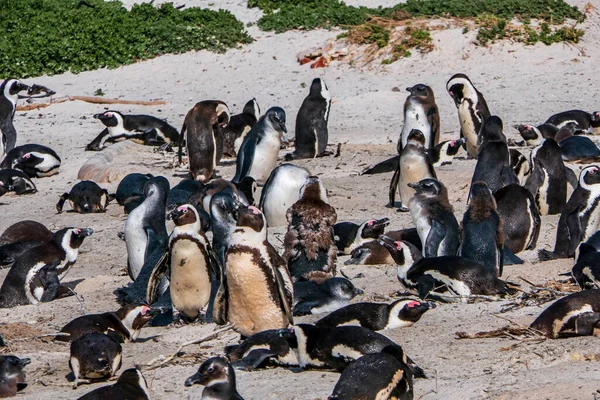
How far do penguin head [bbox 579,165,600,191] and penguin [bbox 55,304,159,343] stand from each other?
370 cm

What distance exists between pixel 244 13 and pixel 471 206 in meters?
12.5

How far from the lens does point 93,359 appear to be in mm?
5766

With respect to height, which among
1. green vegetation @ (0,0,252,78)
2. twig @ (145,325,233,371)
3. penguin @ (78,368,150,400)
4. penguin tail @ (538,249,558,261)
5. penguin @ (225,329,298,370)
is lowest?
penguin tail @ (538,249,558,261)

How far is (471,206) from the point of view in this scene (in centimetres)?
802

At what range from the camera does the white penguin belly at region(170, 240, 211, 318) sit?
7.31 meters

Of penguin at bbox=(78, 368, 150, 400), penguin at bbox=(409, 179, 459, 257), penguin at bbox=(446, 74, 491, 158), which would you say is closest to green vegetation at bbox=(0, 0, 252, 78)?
penguin at bbox=(446, 74, 491, 158)

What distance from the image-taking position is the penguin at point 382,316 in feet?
20.4

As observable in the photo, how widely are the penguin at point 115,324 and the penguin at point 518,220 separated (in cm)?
311

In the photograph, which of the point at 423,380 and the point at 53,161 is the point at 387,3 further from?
the point at 423,380

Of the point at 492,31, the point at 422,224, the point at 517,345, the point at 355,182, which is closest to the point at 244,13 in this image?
the point at 492,31

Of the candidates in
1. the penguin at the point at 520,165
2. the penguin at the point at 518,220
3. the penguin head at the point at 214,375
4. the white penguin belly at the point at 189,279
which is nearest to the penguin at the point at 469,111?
the penguin at the point at 520,165

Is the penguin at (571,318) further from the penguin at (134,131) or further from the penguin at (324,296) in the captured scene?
the penguin at (134,131)

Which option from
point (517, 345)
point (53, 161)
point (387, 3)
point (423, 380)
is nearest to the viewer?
point (423, 380)

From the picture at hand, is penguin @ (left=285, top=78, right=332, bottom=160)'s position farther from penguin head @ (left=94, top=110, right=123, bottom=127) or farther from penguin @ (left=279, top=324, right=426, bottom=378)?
penguin @ (left=279, top=324, right=426, bottom=378)
